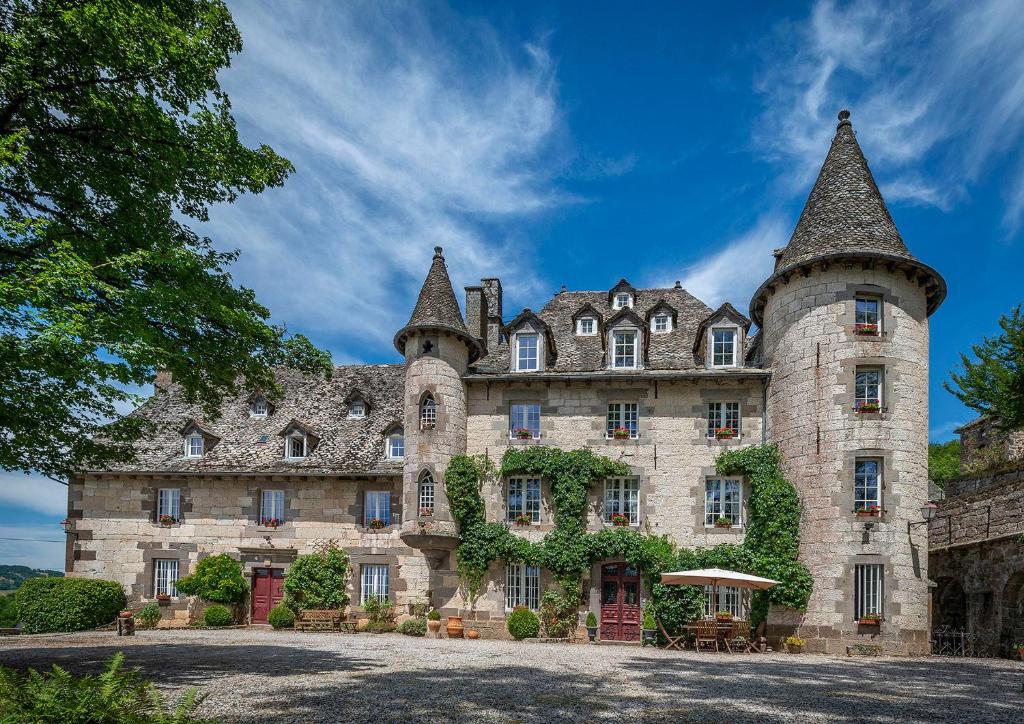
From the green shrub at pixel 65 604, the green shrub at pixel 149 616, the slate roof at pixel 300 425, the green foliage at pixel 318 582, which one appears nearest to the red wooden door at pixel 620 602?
the slate roof at pixel 300 425

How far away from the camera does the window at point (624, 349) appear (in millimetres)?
26083

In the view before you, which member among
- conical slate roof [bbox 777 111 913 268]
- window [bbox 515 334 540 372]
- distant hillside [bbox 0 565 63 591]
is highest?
conical slate roof [bbox 777 111 913 268]

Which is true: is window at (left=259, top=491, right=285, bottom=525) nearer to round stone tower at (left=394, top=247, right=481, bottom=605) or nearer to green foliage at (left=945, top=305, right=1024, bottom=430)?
round stone tower at (left=394, top=247, right=481, bottom=605)

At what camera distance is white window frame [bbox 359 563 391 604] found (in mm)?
26703

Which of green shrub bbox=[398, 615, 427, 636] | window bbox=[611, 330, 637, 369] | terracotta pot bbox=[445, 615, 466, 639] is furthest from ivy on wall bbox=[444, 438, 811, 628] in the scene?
window bbox=[611, 330, 637, 369]

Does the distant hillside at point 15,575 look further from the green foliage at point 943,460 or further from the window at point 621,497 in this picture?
the green foliage at point 943,460

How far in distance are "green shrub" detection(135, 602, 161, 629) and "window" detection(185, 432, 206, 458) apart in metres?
5.40

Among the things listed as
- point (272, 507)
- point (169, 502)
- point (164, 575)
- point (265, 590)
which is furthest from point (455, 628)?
point (169, 502)

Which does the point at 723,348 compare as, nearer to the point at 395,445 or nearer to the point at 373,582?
the point at 395,445

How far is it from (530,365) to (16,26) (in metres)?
17.8

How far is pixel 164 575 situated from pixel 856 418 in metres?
23.8

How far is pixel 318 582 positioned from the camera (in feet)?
87.1

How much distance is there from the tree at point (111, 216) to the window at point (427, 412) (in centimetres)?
1144

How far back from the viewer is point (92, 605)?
26.0m
